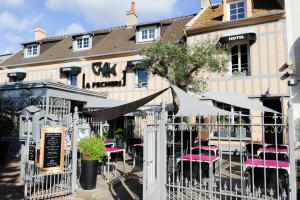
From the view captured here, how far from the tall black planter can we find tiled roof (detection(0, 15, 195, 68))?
11.4m

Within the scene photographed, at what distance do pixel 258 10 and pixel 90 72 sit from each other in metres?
11.0

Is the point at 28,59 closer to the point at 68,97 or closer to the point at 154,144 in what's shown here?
the point at 68,97

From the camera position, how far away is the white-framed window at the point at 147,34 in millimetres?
18812

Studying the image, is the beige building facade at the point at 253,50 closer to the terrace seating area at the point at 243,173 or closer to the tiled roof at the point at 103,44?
the tiled roof at the point at 103,44

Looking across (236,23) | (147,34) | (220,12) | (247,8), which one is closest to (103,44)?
(147,34)

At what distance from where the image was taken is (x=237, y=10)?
15.4 m

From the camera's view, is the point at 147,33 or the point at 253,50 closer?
the point at 253,50

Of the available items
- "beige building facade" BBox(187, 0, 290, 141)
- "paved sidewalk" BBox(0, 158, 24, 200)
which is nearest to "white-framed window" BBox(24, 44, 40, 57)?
"beige building facade" BBox(187, 0, 290, 141)

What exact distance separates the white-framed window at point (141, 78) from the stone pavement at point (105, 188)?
869 centimetres

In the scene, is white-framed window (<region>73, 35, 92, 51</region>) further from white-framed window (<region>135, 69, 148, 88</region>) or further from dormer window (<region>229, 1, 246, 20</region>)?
dormer window (<region>229, 1, 246, 20</region>)

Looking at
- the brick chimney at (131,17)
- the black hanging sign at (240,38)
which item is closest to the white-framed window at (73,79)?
the brick chimney at (131,17)

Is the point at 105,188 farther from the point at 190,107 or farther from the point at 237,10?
the point at 237,10

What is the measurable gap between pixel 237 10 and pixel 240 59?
2730 mm

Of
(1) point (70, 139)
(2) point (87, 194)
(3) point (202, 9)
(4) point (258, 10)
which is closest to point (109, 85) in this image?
(3) point (202, 9)
